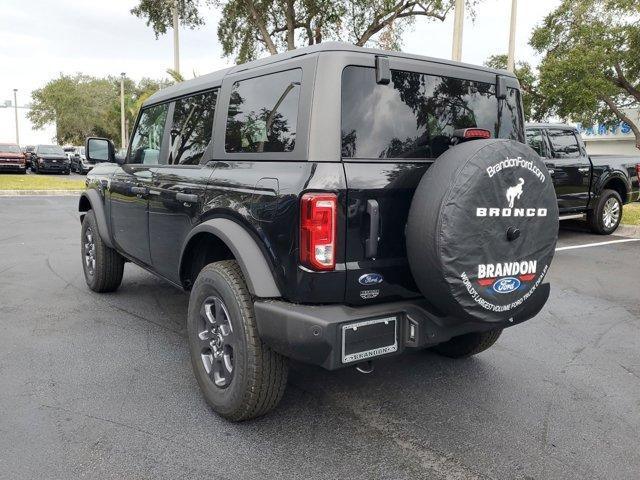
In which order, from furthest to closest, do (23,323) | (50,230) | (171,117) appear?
(50,230), (23,323), (171,117)

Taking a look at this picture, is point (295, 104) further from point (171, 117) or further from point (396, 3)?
point (396, 3)

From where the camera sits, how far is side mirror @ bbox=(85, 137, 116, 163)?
4934 mm

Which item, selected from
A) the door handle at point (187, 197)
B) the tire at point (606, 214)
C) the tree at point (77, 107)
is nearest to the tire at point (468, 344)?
the door handle at point (187, 197)

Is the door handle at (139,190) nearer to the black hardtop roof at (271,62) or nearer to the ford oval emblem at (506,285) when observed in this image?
the black hardtop roof at (271,62)

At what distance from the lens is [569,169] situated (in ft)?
29.6

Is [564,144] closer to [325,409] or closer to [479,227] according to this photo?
[479,227]

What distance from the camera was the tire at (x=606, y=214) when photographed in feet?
31.9

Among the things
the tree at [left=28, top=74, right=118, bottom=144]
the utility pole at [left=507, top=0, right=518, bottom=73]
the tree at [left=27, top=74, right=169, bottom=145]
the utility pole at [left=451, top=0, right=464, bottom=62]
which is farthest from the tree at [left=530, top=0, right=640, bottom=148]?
the tree at [left=28, top=74, right=118, bottom=144]

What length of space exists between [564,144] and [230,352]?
8.07 m

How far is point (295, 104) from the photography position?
109 inches

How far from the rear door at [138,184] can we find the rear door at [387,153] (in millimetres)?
1917

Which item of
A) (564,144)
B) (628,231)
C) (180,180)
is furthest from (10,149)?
(180,180)

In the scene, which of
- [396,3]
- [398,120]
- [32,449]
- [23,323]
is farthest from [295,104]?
[396,3]

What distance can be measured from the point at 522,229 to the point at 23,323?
409 cm
